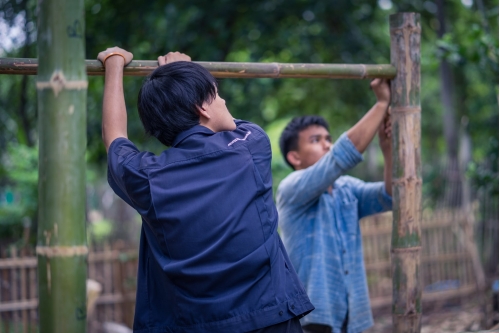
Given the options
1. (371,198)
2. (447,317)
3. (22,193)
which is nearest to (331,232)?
(371,198)

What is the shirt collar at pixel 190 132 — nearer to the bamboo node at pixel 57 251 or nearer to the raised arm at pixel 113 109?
the raised arm at pixel 113 109

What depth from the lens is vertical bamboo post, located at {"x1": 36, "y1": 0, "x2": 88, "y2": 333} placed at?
1489mm

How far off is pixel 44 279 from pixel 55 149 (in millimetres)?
341

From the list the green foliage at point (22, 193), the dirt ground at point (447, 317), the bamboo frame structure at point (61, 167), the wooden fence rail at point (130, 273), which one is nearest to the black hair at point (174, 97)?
the bamboo frame structure at point (61, 167)

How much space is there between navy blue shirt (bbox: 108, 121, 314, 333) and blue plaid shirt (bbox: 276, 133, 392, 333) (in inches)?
30.9

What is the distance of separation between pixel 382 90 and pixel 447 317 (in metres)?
4.52

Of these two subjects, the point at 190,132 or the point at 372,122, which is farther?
the point at 372,122

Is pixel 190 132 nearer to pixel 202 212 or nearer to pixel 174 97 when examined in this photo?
pixel 174 97

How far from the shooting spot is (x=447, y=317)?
6.34 m

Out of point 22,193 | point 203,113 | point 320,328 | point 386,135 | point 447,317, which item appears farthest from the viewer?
point 22,193

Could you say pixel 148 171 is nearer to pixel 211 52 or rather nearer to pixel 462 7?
pixel 211 52

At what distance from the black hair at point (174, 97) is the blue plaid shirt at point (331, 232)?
85 centimetres

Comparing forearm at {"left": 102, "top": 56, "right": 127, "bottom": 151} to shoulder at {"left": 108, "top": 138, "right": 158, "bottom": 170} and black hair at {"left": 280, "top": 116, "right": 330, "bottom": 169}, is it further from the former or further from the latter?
black hair at {"left": 280, "top": 116, "right": 330, "bottom": 169}

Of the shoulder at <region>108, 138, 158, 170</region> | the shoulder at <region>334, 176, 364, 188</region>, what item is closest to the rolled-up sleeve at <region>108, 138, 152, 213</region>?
the shoulder at <region>108, 138, 158, 170</region>
